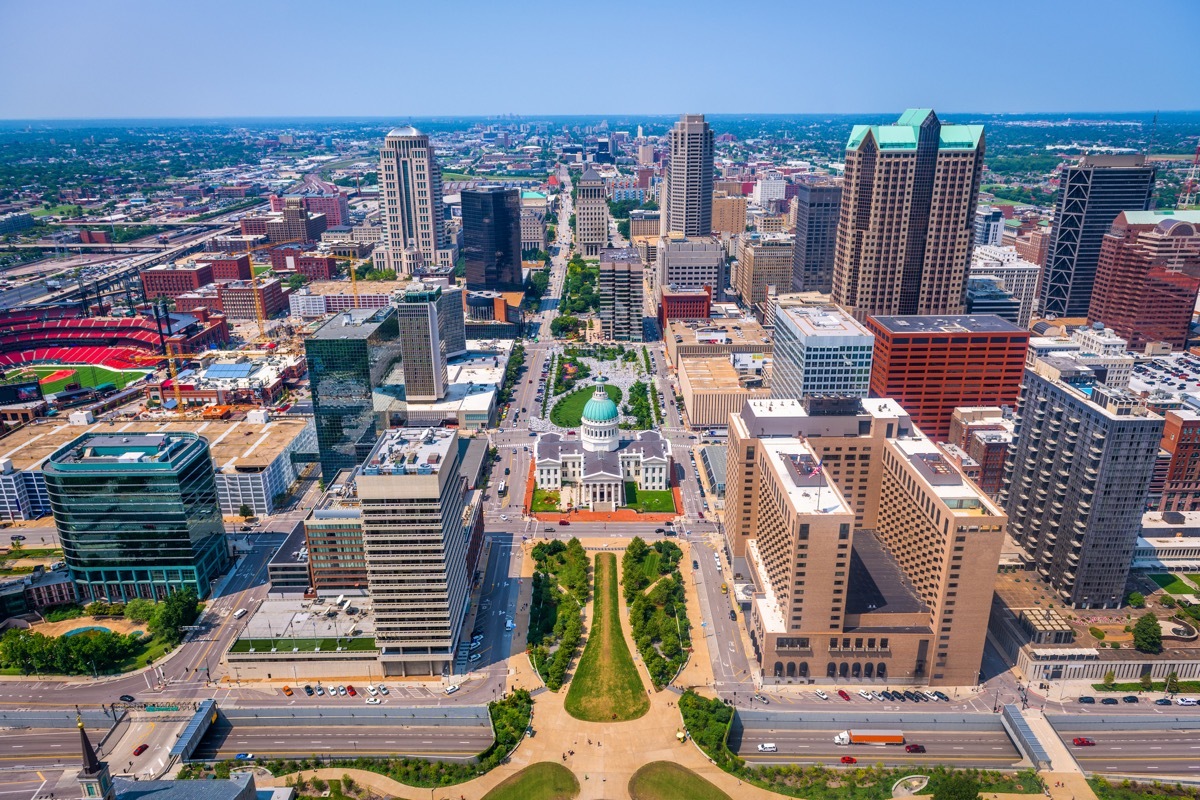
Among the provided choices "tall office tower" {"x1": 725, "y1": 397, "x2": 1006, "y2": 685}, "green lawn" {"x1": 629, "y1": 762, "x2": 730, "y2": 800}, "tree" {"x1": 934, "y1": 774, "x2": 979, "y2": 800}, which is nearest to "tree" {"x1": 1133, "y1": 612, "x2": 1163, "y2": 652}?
"tall office tower" {"x1": 725, "y1": 397, "x2": 1006, "y2": 685}

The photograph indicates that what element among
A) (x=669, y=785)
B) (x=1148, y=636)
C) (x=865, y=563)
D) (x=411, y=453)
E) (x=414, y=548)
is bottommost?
(x=669, y=785)

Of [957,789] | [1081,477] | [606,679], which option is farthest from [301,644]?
[1081,477]

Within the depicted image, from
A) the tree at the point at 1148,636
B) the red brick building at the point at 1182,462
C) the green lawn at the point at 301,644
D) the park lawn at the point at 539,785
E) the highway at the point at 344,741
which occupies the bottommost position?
the highway at the point at 344,741

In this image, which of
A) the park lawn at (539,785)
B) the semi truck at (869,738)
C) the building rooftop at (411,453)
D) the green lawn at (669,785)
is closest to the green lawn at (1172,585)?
the semi truck at (869,738)

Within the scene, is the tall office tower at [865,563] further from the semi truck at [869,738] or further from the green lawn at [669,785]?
the green lawn at [669,785]

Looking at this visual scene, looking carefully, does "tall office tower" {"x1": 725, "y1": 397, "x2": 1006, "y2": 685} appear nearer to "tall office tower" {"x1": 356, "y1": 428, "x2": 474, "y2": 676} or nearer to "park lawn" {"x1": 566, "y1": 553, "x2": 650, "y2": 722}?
"park lawn" {"x1": 566, "y1": 553, "x2": 650, "y2": 722}

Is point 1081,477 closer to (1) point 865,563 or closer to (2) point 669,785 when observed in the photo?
(1) point 865,563
